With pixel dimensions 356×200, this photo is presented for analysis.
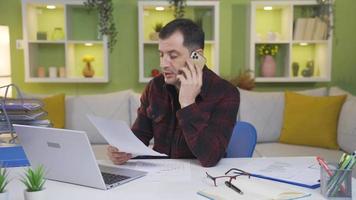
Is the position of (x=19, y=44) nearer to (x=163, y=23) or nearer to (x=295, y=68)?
(x=163, y=23)

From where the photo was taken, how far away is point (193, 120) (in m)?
1.43

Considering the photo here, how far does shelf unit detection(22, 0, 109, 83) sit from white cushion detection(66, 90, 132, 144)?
0.39 metres

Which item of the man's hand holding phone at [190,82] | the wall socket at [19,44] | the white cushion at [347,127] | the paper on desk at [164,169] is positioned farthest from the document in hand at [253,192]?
the wall socket at [19,44]

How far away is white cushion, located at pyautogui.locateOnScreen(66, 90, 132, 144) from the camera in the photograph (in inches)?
132

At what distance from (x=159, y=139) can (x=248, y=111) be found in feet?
5.88

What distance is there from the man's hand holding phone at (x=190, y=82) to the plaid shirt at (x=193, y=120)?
0.12 feet

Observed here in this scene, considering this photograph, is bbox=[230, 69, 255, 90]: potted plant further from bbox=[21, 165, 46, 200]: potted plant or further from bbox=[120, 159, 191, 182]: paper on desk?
bbox=[21, 165, 46, 200]: potted plant

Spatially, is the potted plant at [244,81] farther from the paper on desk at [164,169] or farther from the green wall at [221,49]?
the paper on desk at [164,169]

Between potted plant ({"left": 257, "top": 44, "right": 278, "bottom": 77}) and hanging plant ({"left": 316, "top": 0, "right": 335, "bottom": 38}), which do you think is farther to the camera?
potted plant ({"left": 257, "top": 44, "right": 278, "bottom": 77})

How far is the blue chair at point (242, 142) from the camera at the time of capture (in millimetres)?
1721

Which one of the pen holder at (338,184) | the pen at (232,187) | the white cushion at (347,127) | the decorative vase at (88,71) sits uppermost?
the decorative vase at (88,71)

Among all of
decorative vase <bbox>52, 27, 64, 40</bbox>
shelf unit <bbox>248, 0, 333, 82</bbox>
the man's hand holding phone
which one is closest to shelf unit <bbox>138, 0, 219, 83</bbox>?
shelf unit <bbox>248, 0, 333, 82</bbox>

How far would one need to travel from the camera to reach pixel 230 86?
5.42 feet

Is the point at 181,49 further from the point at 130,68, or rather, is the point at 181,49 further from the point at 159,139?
the point at 130,68
